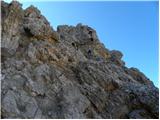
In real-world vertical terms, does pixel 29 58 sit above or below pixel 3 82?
above

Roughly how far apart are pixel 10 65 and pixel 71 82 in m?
7.94

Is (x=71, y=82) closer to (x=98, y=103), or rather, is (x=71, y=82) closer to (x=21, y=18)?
(x=98, y=103)

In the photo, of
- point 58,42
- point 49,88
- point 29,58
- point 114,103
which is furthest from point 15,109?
point 58,42

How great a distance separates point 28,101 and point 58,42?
14.6m

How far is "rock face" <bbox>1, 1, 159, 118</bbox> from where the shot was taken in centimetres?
3475

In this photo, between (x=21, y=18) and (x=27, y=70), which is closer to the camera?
(x=27, y=70)

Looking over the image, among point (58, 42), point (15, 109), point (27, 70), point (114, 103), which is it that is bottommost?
point (15, 109)

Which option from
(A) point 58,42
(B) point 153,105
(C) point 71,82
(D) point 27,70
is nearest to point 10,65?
(D) point 27,70

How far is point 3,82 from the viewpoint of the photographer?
114 ft

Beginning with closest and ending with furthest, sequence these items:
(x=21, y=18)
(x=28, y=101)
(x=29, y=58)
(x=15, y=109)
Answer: (x=15, y=109)
(x=28, y=101)
(x=29, y=58)
(x=21, y=18)

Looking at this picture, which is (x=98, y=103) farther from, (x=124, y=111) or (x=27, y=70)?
(x=27, y=70)

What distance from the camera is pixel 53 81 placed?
126 feet

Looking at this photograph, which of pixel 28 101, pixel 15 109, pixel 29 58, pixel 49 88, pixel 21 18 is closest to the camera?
pixel 15 109

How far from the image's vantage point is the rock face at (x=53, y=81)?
114 ft
